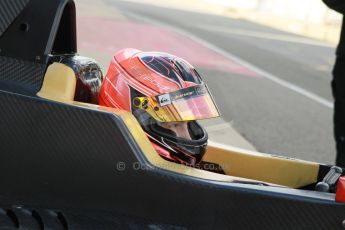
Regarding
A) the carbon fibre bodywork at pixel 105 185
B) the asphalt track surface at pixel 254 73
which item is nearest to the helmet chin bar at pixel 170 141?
the carbon fibre bodywork at pixel 105 185

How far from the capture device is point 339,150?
4992mm

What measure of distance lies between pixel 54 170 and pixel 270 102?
6.84m

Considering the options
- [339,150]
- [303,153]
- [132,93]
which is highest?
[132,93]

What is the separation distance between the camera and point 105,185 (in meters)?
2.90

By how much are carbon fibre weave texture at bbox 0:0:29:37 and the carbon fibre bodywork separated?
17 cm

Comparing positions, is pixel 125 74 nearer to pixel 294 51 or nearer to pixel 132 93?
pixel 132 93

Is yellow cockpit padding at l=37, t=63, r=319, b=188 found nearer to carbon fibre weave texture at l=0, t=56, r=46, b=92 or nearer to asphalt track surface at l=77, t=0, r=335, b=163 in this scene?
carbon fibre weave texture at l=0, t=56, r=46, b=92

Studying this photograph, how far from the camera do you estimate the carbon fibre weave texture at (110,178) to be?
283 cm

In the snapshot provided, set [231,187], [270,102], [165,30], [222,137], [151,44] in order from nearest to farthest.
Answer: [231,187] → [222,137] → [270,102] → [151,44] → [165,30]

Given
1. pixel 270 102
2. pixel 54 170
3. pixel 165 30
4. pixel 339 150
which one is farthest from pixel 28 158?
pixel 165 30

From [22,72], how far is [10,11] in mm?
266

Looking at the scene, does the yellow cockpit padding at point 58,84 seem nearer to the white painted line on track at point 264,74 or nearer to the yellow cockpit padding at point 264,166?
the yellow cockpit padding at point 264,166

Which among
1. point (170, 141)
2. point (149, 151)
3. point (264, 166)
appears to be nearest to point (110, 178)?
point (149, 151)

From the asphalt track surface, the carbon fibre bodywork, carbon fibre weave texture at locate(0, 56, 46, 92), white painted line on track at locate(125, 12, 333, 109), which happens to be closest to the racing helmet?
the carbon fibre bodywork
